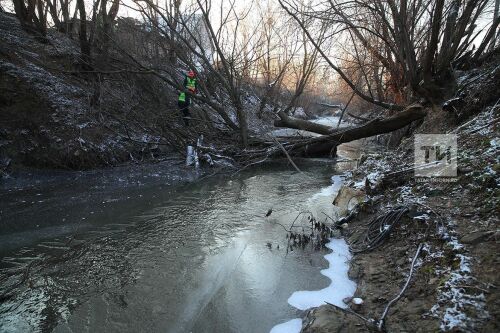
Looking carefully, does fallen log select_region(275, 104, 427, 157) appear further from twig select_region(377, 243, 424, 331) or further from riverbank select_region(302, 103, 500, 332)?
twig select_region(377, 243, 424, 331)

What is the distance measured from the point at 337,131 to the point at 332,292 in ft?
25.2

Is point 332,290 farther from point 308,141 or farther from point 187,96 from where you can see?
point 187,96

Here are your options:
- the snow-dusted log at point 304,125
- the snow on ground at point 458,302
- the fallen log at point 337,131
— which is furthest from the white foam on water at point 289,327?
the snow-dusted log at point 304,125

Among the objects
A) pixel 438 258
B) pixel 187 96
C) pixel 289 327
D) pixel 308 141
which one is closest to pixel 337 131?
pixel 308 141

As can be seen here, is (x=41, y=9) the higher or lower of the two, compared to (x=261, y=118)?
higher

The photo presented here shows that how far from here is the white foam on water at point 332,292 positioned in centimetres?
371

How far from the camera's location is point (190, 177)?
9523mm

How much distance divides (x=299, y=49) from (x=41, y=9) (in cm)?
1335

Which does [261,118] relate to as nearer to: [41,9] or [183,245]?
[41,9]

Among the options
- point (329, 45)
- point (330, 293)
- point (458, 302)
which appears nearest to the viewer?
point (458, 302)

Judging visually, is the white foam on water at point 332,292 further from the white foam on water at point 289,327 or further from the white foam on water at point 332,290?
the white foam on water at point 289,327

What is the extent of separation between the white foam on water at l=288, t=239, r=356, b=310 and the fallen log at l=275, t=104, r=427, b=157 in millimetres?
5849

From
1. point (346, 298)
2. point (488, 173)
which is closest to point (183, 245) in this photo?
point (346, 298)

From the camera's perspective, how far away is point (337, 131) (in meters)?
11.0
